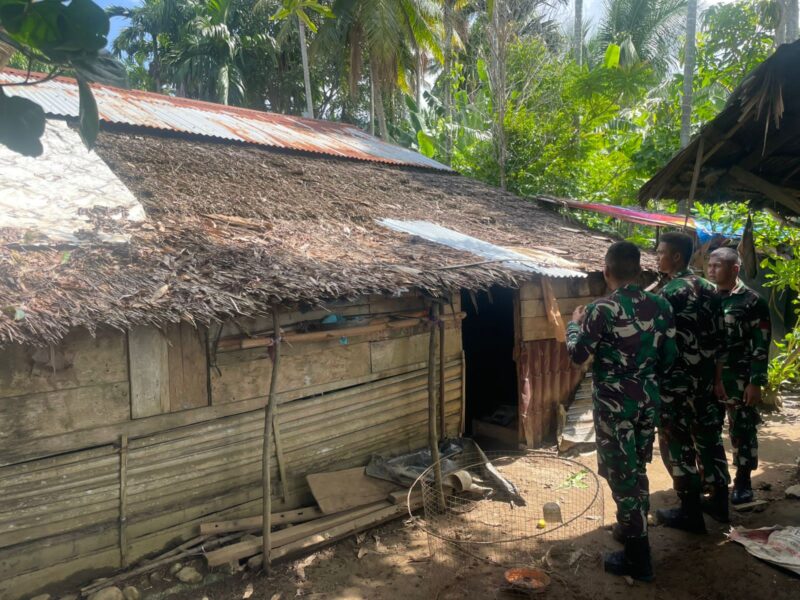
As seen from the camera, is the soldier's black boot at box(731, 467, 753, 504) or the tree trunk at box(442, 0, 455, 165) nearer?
the soldier's black boot at box(731, 467, 753, 504)

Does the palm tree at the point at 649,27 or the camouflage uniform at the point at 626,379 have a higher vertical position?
the palm tree at the point at 649,27

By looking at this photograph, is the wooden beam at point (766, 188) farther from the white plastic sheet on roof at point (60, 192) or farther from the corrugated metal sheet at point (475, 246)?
the white plastic sheet on roof at point (60, 192)

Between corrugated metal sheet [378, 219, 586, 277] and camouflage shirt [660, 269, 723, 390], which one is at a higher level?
corrugated metal sheet [378, 219, 586, 277]

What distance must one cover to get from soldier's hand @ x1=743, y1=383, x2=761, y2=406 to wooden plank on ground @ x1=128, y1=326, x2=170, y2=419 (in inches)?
159

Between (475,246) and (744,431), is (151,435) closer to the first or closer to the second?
(475,246)

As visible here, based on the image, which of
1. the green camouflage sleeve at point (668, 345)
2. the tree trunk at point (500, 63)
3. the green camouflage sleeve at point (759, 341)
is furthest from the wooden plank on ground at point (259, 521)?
the tree trunk at point (500, 63)

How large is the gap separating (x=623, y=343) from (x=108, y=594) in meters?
3.44

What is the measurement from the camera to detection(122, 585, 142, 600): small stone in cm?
340

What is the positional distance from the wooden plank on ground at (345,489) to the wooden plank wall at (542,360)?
2034 millimetres

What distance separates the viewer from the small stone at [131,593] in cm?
340

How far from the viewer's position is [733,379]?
392 cm

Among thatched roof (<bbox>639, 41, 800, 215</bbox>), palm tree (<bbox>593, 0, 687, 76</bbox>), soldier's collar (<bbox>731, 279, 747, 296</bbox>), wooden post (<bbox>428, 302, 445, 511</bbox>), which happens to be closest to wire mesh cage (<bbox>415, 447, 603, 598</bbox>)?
wooden post (<bbox>428, 302, 445, 511</bbox>)

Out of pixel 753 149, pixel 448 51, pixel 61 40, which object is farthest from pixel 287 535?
pixel 448 51

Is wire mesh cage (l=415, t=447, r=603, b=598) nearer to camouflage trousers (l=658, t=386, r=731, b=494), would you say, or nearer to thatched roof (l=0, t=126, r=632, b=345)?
camouflage trousers (l=658, t=386, r=731, b=494)
